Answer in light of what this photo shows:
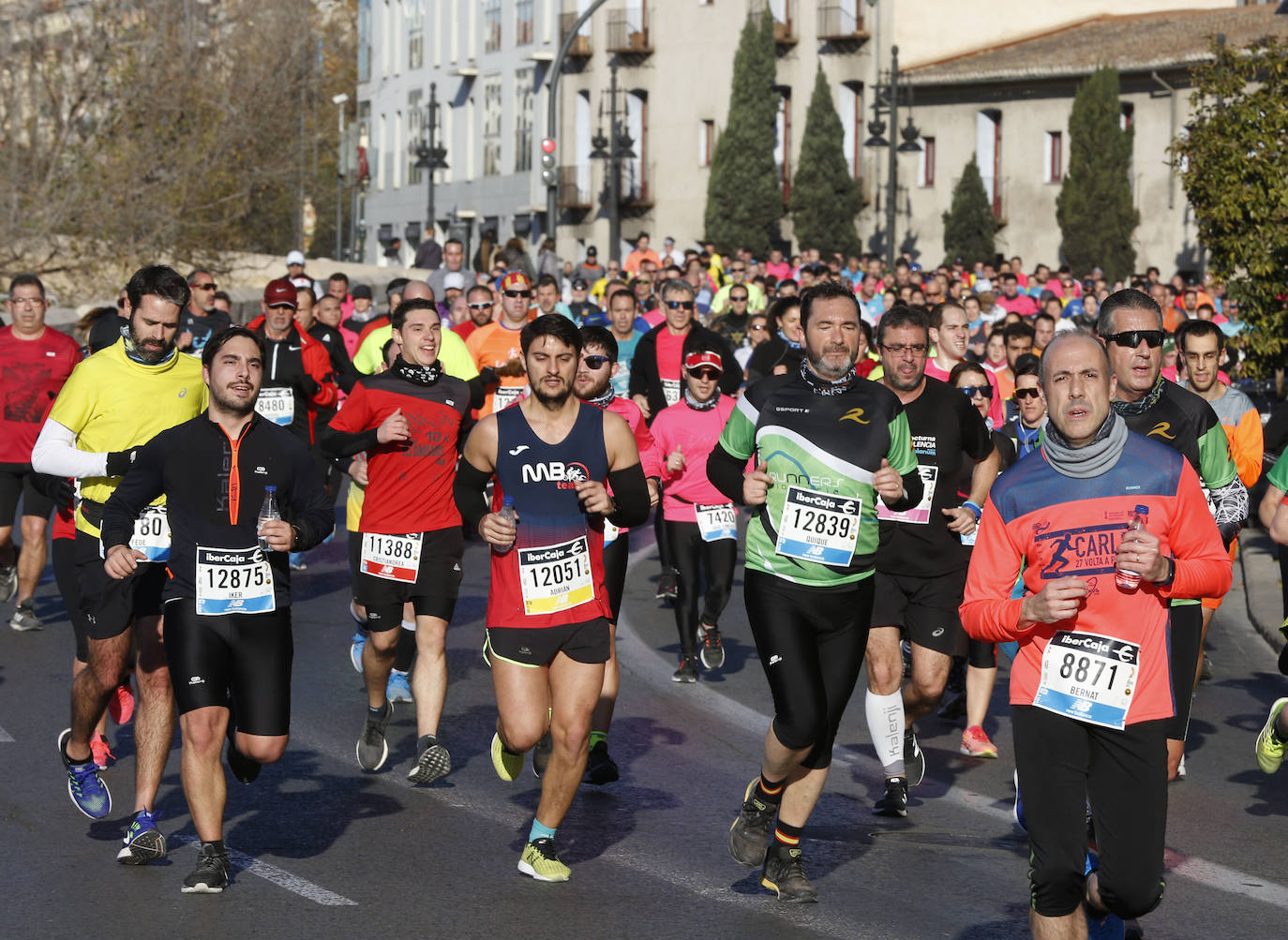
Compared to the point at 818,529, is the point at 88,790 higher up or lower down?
lower down

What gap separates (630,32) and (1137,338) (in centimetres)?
5306

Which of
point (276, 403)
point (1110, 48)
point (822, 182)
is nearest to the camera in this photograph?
point (276, 403)

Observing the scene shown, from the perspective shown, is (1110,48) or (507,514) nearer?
(507,514)

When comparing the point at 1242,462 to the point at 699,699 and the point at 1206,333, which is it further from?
the point at 699,699

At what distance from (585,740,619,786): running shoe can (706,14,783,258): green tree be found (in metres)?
45.5

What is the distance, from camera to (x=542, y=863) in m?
6.93

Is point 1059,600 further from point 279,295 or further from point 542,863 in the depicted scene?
point 279,295

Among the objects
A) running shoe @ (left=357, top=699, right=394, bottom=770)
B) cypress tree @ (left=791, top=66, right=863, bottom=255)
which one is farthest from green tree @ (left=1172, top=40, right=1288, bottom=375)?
cypress tree @ (left=791, top=66, right=863, bottom=255)

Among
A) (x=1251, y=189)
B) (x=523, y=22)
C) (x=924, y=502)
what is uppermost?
(x=523, y=22)

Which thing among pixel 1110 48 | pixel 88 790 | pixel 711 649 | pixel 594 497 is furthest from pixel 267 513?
pixel 1110 48

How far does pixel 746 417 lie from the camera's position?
7172 mm

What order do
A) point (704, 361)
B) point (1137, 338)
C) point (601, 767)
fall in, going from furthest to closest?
1. point (704, 361)
2. point (601, 767)
3. point (1137, 338)

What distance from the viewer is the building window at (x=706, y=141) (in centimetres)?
5772

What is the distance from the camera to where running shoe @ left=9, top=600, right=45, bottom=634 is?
39.8 ft
